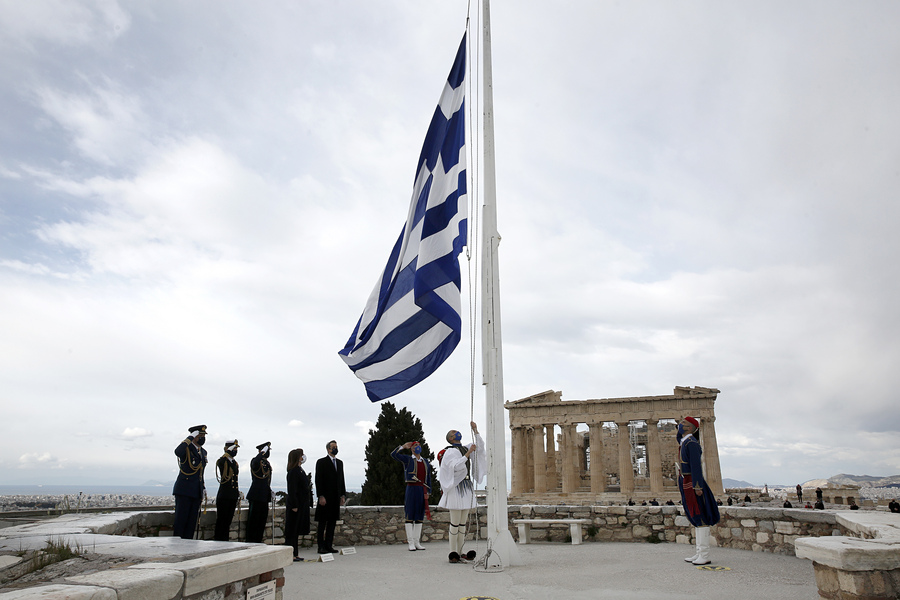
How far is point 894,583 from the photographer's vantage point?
405cm

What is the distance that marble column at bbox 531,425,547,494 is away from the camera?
39000mm

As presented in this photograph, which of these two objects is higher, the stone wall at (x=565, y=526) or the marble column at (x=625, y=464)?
the marble column at (x=625, y=464)

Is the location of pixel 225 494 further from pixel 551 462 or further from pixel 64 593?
pixel 551 462

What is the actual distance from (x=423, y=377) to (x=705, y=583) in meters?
3.97

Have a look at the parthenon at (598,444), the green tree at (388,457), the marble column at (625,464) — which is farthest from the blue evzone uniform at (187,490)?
the marble column at (625,464)

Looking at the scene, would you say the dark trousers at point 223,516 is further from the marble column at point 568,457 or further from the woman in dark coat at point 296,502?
the marble column at point 568,457

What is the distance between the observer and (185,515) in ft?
26.2

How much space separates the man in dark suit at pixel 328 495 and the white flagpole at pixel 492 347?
3.72 metres

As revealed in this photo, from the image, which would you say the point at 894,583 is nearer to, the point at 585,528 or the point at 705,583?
the point at 705,583

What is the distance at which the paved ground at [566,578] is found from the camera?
5.82 metres

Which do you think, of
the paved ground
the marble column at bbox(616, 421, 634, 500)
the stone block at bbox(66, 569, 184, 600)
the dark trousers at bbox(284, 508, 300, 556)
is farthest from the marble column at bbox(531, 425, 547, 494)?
the stone block at bbox(66, 569, 184, 600)

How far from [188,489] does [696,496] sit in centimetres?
702

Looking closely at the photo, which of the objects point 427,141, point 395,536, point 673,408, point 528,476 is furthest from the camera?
point 528,476

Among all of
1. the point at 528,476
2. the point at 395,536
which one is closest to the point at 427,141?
the point at 395,536
